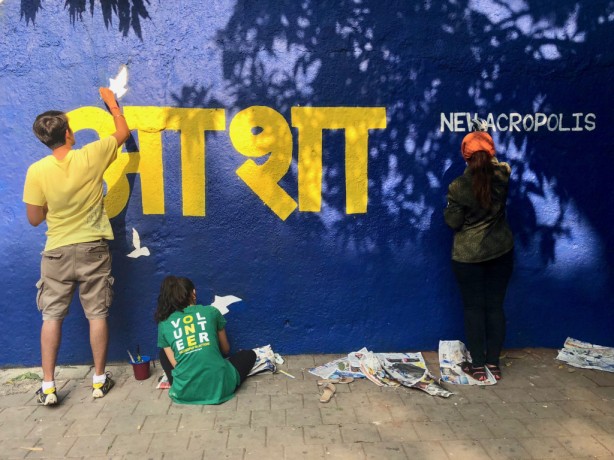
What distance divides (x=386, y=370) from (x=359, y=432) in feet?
2.85

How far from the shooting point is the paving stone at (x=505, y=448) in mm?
2986

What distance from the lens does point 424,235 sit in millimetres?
4348

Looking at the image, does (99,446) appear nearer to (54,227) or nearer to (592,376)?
(54,227)

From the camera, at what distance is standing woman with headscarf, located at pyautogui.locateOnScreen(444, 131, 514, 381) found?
379 cm

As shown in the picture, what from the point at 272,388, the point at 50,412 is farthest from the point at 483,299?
the point at 50,412

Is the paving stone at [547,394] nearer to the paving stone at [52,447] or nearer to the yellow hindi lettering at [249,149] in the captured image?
the yellow hindi lettering at [249,149]

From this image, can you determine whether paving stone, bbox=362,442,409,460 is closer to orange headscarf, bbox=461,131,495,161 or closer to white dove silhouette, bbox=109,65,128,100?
orange headscarf, bbox=461,131,495,161

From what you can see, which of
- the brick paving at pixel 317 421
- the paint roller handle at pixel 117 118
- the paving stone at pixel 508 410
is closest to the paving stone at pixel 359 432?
the brick paving at pixel 317 421

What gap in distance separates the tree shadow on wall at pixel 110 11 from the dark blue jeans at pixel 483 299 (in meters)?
3.12

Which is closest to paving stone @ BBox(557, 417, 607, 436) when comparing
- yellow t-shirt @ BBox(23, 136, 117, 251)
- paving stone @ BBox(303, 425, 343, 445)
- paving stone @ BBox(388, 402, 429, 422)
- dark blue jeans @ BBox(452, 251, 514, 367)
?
dark blue jeans @ BBox(452, 251, 514, 367)

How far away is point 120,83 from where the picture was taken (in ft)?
13.4

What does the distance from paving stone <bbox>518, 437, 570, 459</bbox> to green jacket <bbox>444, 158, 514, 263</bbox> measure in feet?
4.24

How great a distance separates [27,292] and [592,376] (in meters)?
4.51

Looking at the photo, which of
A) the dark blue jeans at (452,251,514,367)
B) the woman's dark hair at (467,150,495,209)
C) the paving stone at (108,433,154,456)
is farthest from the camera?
the dark blue jeans at (452,251,514,367)
